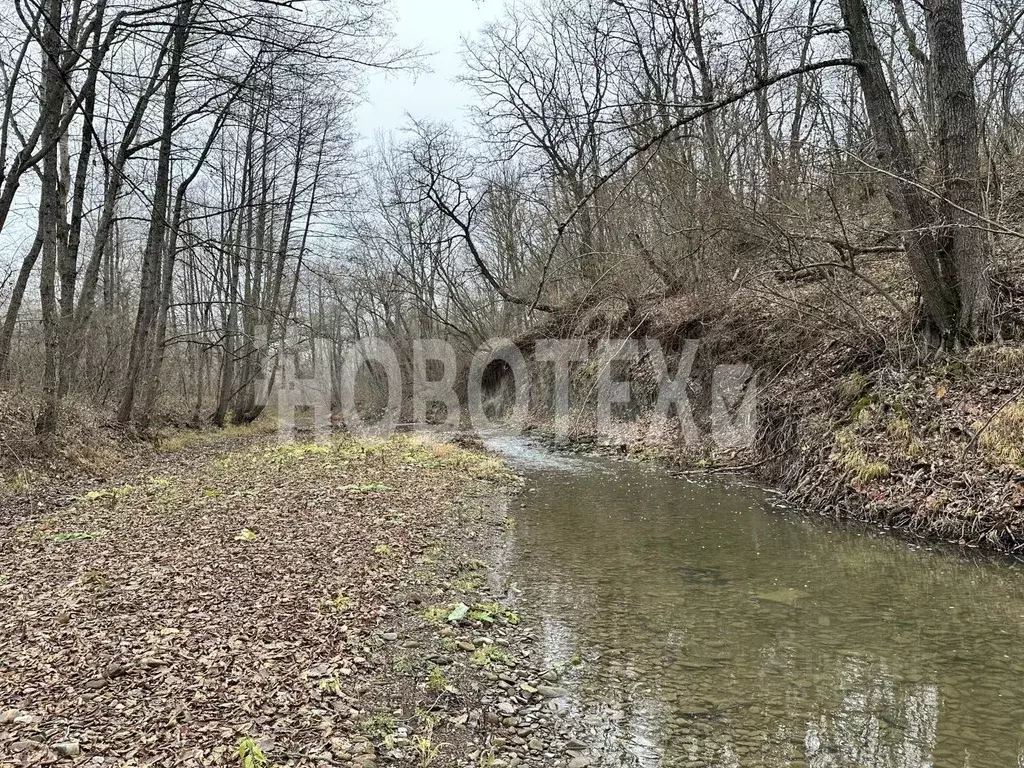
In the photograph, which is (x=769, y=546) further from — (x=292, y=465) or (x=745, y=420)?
(x=292, y=465)

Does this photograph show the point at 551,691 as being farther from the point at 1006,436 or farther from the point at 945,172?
the point at 945,172

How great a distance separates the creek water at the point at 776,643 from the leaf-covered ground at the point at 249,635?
665 mm

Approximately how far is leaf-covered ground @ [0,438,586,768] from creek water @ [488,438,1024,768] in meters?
0.67

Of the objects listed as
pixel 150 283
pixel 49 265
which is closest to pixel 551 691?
pixel 49 265

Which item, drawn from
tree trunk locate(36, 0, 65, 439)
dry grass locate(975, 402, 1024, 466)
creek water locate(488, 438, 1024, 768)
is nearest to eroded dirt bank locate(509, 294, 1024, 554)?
dry grass locate(975, 402, 1024, 466)

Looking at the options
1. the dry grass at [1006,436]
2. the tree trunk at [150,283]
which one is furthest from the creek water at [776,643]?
the tree trunk at [150,283]

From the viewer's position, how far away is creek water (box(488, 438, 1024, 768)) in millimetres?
3543

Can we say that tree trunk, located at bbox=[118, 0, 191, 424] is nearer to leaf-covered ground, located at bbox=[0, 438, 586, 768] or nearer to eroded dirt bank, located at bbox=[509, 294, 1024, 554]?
leaf-covered ground, located at bbox=[0, 438, 586, 768]

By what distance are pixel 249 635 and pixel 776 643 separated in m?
3.86

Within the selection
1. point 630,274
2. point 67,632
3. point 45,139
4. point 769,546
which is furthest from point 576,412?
point 67,632

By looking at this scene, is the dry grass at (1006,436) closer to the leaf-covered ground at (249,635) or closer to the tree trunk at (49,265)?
the leaf-covered ground at (249,635)

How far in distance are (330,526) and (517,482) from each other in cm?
531

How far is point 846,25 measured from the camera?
863cm

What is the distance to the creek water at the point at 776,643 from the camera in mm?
3543
